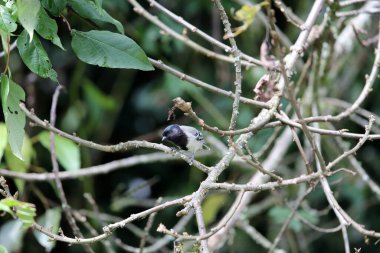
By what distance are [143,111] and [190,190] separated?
0.71 meters

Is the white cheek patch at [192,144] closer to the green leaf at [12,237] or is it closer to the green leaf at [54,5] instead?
the green leaf at [54,5]

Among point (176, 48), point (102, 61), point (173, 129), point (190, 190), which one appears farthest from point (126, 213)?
point (102, 61)

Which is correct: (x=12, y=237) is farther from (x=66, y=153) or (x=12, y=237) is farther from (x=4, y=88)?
(x=4, y=88)

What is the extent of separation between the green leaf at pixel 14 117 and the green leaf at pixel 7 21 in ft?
0.59

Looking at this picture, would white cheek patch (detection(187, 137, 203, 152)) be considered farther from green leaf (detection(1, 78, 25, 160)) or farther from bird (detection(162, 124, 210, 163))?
green leaf (detection(1, 78, 25, 160))

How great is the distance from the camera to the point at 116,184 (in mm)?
4973

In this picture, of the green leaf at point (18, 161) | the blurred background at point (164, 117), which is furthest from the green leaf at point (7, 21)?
the blurred background at point (164, 117)

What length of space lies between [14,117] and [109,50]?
0.30 meters

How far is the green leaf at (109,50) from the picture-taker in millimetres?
1799

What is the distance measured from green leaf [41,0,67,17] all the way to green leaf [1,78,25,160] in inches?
8.4

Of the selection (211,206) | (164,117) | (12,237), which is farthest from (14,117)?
(164,117)

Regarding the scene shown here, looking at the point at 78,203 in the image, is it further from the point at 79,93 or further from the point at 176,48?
the point at 176,48

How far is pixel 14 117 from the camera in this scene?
69.3 inches

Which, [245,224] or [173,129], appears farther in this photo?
[245,224]
